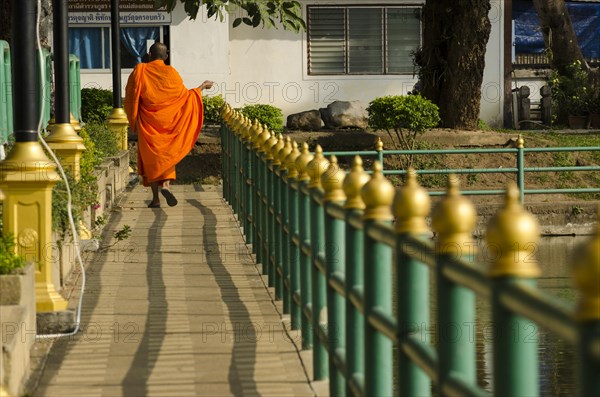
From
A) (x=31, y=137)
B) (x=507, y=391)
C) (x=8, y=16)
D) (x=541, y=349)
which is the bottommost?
(x=541, y=349)

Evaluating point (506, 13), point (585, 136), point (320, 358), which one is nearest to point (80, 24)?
point (506, 13)

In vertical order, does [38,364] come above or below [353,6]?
below

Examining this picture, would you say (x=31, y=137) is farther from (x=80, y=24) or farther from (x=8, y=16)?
(x=80, y=24)

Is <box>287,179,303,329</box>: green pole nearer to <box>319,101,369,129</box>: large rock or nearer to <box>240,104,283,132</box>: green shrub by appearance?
<box>240,104,283,132</box>: green shrub

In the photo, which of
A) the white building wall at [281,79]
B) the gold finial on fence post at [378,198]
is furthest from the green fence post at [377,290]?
the white building wall at [281,79]

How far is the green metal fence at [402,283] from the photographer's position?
2.97m

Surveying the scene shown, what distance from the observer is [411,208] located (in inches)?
161

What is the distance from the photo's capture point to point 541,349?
29.3ft

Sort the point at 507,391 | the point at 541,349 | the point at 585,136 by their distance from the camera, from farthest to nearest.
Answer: the point at 585,136, the point at 541,349, the point at 507,391

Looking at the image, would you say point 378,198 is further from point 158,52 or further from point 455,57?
point 455,57

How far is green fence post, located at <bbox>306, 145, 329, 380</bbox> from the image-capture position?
641 cm

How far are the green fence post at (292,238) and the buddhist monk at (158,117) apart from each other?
713 cm

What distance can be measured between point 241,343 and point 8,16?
10.8m

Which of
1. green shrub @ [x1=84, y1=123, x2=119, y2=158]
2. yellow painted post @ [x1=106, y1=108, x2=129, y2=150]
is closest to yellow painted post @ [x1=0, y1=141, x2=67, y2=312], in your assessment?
green shrub @ [x1=84, y1=123, x2=119, y2=158]
